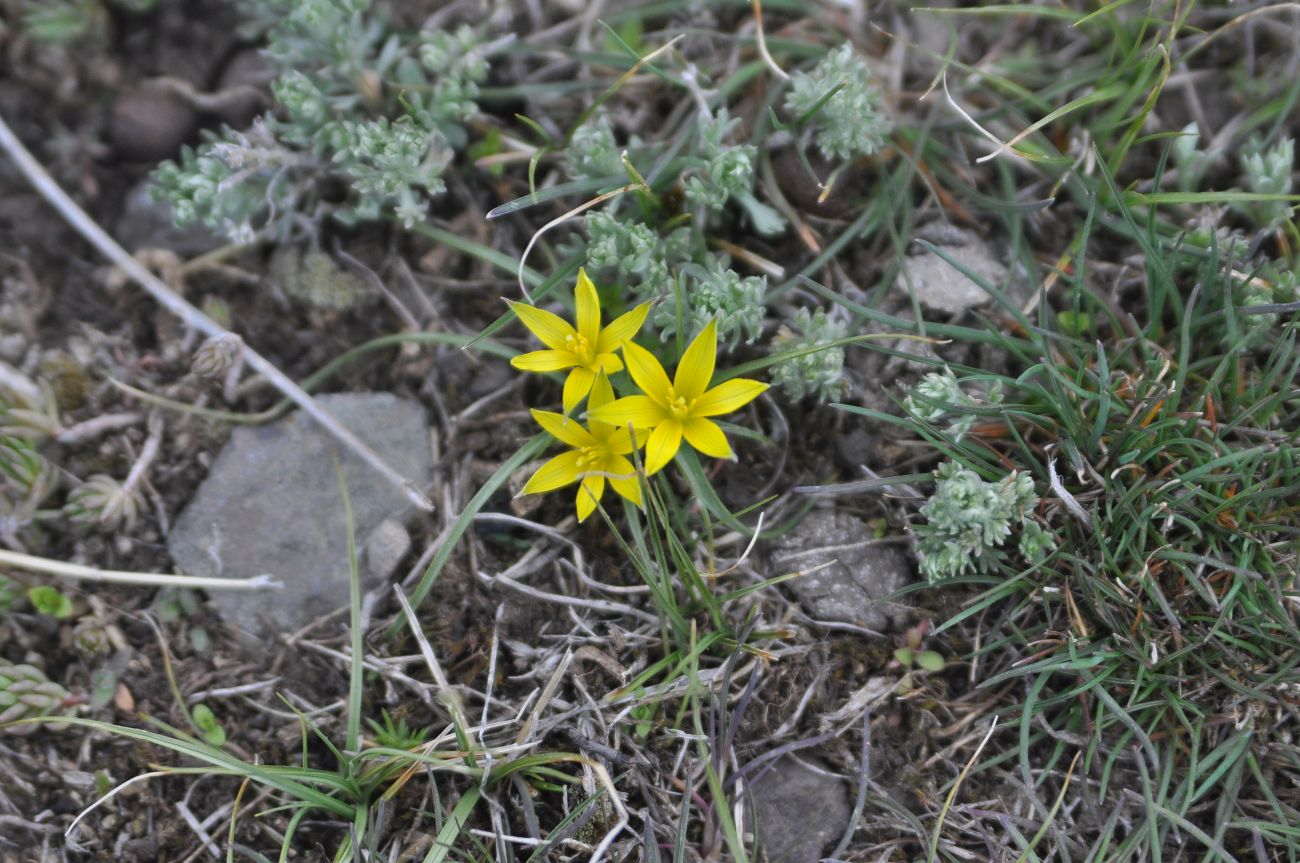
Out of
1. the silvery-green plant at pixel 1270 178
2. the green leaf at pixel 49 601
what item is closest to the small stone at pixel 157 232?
the green leaf at pixel 49 601

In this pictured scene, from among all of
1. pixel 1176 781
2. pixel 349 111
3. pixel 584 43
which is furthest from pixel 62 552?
pixel 1176 781

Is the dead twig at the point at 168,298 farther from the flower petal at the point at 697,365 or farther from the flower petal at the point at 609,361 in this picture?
the flower petal at the point at 697,365

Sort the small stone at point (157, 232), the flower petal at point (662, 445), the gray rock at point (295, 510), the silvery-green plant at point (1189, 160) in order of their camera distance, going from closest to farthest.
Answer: the flower petal at point (662, 445)
the gray rock at point (295, 510)
the silvery-green plant at point (1189, 160)
the small stone at point (157, 232)

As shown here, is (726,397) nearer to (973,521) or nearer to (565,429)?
(565,429)

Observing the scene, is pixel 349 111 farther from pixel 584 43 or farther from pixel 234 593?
pixel 234 593

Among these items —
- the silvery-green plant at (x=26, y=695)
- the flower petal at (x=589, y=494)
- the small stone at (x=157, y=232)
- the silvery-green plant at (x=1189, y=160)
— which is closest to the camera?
the flower petal at (x=589, y=494)

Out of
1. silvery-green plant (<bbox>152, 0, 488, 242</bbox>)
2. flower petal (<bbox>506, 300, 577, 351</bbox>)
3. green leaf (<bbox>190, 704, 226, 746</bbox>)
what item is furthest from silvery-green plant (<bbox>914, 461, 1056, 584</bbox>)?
green leaf (<bbox>190, 704, 226, 746</bbox>)
